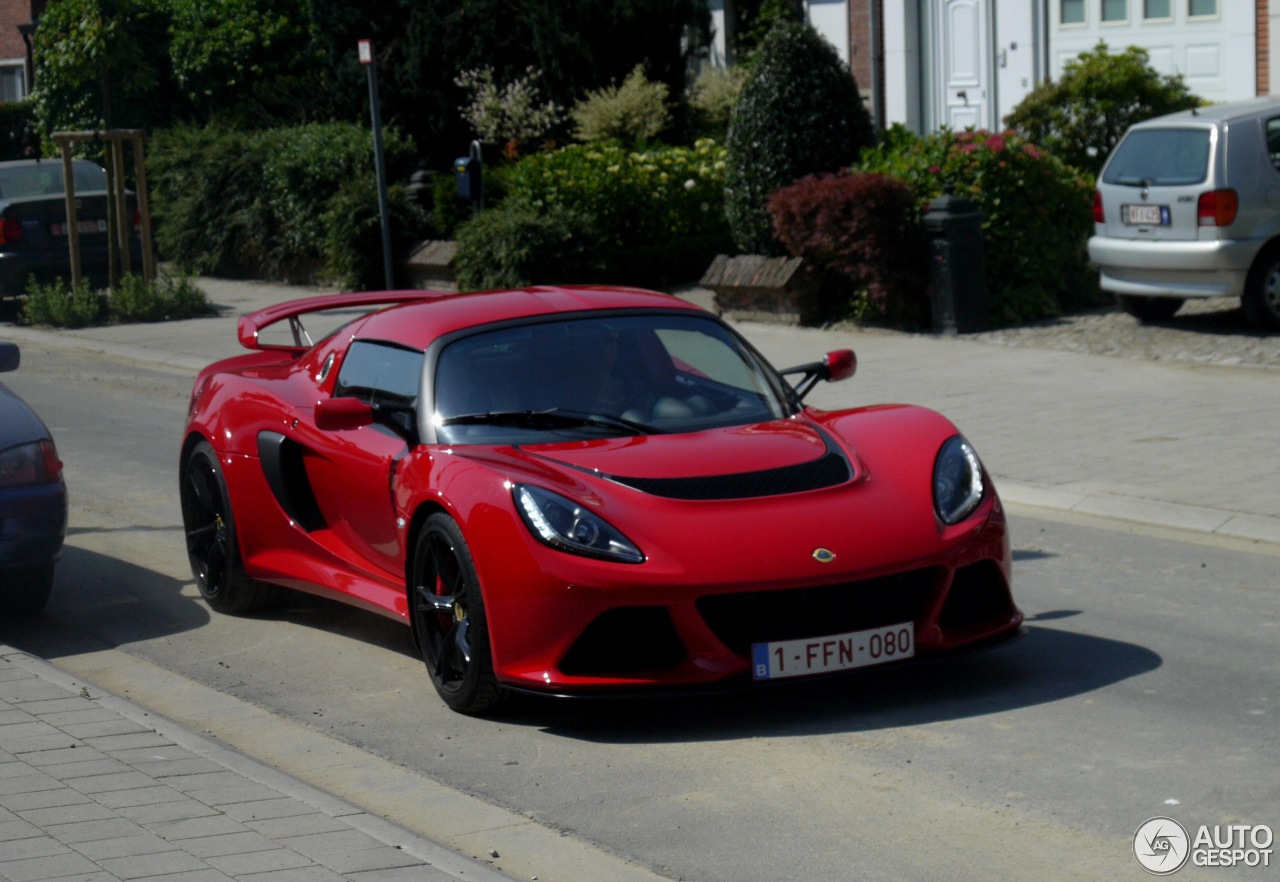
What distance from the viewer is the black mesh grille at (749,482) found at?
5809 mm

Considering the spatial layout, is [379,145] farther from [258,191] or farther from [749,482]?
[749,482]

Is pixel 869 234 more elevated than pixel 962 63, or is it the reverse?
pixel 962 63

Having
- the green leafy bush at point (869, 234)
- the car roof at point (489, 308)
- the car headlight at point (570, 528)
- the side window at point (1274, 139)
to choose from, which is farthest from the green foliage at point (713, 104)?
the car headlight at point (570, 528)

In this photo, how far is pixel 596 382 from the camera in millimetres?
6590

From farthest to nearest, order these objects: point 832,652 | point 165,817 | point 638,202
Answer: point 638,202
point 832,652
point 165,817

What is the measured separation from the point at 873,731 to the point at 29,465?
3858 mm

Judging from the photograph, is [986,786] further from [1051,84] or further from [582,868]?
[1051,84]

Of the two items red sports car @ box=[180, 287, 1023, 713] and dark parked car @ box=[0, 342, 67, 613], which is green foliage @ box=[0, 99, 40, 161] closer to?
dark parked car @ box=[0, 342, 67, 613]

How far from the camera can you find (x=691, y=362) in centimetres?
689

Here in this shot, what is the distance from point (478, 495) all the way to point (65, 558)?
408 cm

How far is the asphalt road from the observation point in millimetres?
4801

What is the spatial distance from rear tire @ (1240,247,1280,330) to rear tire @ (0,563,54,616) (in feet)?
32.0

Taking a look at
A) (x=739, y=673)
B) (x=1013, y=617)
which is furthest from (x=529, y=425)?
(x=1013, y=617)

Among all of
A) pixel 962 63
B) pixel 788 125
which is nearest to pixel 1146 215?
pixel 788 125
